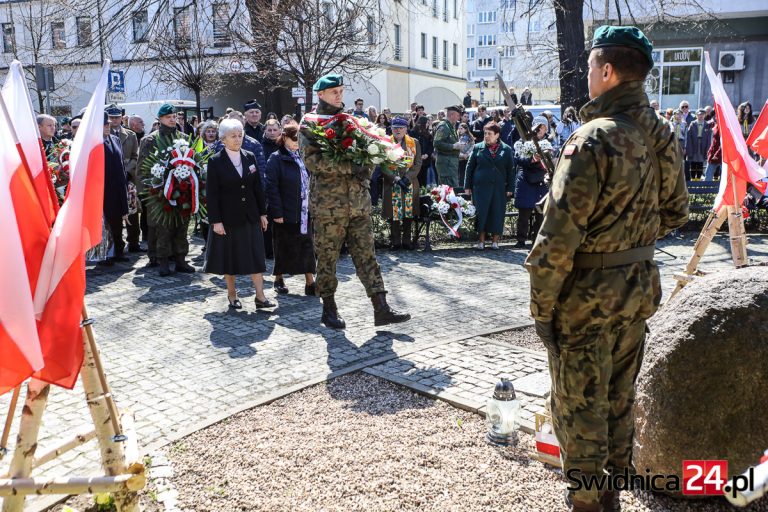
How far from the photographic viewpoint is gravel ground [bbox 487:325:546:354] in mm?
6613

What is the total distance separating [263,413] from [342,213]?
2.37 m

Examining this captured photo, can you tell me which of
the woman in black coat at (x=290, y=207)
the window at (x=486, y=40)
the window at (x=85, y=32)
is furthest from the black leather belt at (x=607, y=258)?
the window at (x=486, y=40)

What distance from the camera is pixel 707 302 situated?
12.4 feet

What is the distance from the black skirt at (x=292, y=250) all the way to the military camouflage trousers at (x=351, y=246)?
5.61 ft

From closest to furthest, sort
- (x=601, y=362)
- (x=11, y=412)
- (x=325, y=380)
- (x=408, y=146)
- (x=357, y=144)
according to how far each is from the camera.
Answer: (x=11, y=412)
(x=601, y=362)
(x=325, y=380)
(x=357, y=144)
(x=408, y=146)

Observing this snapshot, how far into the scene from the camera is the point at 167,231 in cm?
1011

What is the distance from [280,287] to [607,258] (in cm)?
630

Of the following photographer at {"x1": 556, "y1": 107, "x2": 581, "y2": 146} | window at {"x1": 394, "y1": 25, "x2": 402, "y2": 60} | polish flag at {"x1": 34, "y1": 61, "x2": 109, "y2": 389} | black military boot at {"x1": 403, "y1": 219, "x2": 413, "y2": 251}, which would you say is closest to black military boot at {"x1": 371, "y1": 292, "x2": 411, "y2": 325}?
polish flag at {"x1": 34, "y1": 61, "x2": 109, "y2": 389}

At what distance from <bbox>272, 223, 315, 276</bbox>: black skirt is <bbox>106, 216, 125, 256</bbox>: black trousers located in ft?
10.4

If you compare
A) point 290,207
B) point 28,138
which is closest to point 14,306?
point 28,138

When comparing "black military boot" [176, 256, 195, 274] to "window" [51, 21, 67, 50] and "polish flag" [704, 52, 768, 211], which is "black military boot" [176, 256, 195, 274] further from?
"window" [51, 21, 67, 50]

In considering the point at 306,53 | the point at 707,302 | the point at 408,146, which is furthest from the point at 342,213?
the point at 306,53

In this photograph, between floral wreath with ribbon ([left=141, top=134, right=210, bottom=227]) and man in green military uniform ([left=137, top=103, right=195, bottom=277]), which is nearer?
floral wreath with ribbon ([left=141, top=134, right=210, bottom=227])

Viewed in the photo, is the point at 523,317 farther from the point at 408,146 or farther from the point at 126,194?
the point at 126,194
